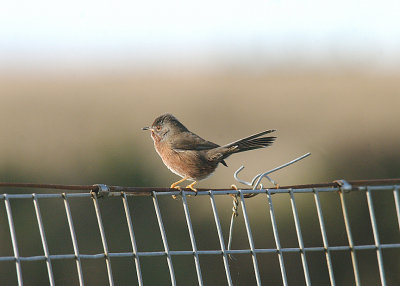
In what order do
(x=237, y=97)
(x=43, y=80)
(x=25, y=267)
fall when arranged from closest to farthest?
1. (x=25, y=267)
2. (x=237, y=97)
3. (x=43, y=80)

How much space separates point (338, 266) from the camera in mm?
7426

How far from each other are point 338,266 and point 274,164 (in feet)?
56.2

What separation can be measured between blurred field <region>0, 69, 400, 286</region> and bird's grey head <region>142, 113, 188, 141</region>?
1498 mm

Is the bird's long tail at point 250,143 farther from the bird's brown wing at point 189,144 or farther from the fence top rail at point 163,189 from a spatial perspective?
the fence top rail at point 163,189

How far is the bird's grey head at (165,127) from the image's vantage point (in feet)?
21.5

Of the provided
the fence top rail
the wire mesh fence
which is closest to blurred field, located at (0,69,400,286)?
the wire mesh fence

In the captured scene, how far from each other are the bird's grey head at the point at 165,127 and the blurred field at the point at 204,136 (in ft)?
4.91

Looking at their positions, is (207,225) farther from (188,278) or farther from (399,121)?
(399,121)

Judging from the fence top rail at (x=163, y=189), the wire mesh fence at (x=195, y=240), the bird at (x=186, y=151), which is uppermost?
the bird at (x=186, y=151)

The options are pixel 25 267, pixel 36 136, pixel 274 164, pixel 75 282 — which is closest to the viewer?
pixel 75 282

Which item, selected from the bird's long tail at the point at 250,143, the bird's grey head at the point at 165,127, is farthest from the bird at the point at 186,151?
the bird's long tail at the point at 250,143

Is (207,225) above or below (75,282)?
above

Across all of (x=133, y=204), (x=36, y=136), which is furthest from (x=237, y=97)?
(x=133, y=204)

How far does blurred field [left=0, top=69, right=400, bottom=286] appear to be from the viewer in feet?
25.7
